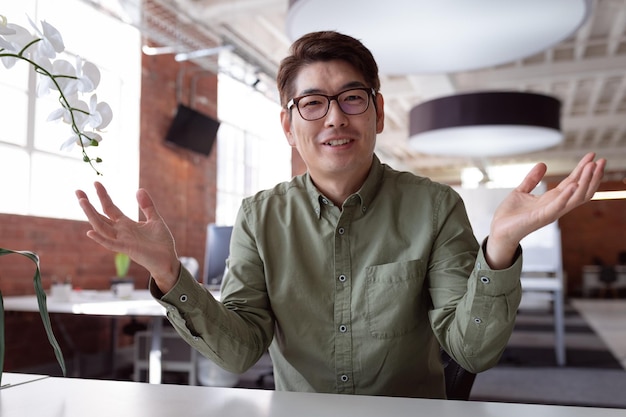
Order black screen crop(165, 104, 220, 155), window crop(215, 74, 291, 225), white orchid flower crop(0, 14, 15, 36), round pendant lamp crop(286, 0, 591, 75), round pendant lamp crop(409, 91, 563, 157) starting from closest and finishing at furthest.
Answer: white orchid flower crop(0, 14, 15, 36) < round pendant lamp crop(286, 0, 591, 75) < round pendant lamp crop(409, 91, 563, 157) < black screen crop(165, 104, 220, 155) < window crop(215, 74, 291, 225)

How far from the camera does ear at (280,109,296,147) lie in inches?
60.9

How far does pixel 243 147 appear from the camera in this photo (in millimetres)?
9047

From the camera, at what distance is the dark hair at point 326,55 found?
4.83ft

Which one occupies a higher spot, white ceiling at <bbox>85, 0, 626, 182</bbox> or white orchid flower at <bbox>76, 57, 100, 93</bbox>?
white ceiling at <bbox>85, 0, 626, 182</bbox>

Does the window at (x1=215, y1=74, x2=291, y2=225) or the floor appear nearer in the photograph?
the floor

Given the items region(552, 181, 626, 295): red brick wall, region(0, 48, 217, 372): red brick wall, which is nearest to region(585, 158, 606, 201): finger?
region(0, 48, 217, 372): red brick wall

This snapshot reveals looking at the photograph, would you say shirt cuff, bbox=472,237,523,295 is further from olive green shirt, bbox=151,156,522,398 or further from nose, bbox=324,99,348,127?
nose, bbox=324,99,348,127

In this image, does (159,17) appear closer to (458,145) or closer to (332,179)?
(458,145)

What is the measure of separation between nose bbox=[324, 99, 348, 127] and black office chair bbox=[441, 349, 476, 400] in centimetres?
66

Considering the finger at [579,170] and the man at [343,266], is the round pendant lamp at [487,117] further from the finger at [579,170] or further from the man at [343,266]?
the finger at [579,170]

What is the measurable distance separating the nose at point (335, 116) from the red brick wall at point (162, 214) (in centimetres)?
305

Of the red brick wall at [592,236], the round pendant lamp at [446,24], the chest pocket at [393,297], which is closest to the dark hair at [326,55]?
the chest pocket at [393,297]

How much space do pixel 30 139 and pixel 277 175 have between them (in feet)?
19.0

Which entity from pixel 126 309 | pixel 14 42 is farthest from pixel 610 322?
pixel 14 42
